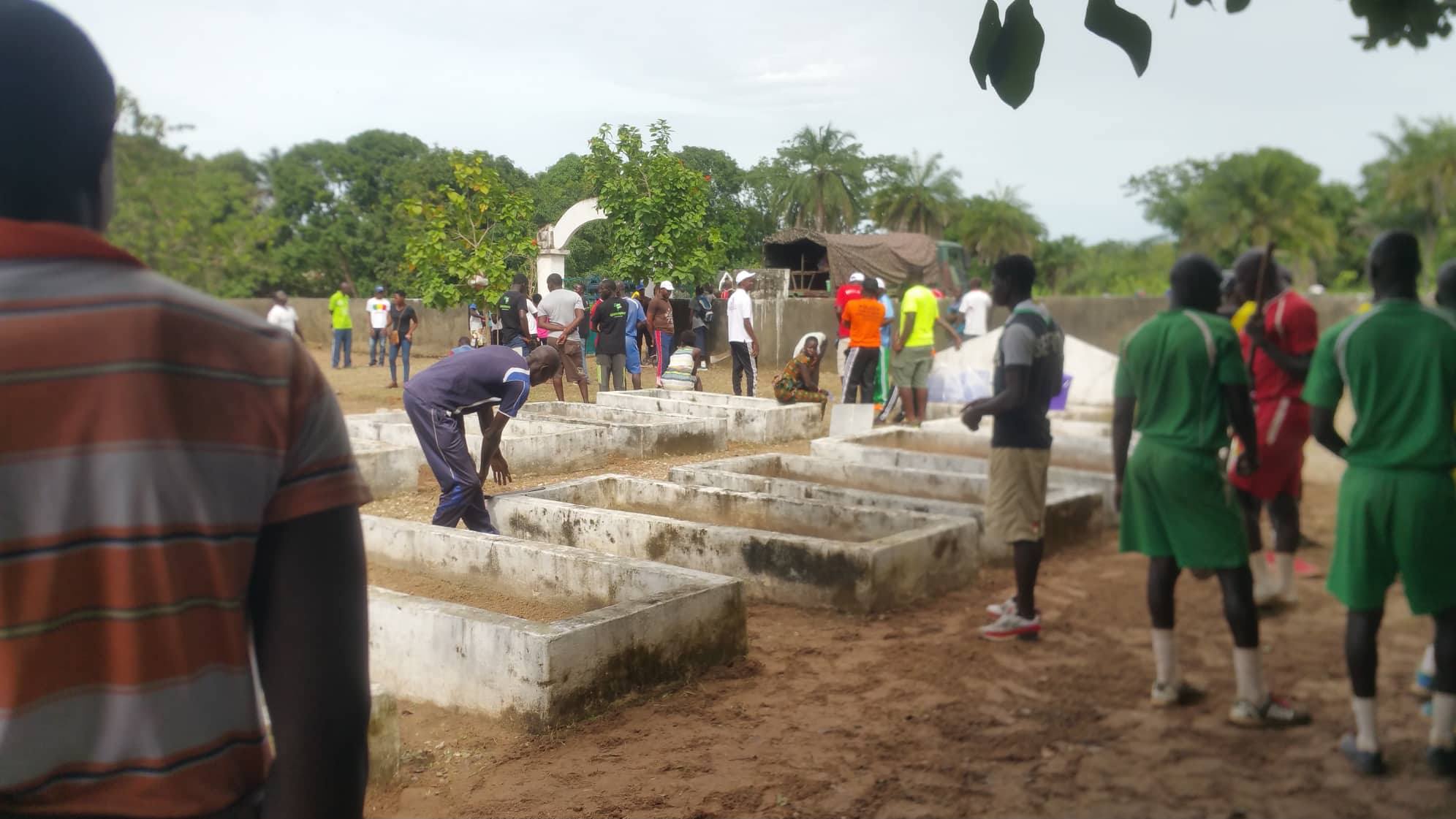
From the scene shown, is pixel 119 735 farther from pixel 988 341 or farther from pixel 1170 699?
pixel 988 341

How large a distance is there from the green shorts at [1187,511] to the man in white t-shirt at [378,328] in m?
10.9

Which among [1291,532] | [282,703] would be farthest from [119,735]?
[1291,532]

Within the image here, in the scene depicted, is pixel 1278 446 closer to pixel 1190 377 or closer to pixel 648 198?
pixel 1190 377

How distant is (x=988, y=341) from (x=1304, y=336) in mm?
6997

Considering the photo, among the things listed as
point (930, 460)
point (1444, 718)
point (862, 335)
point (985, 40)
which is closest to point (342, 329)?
point (862, 335)

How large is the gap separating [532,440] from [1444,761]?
24.4 feet

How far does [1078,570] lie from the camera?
6.62m

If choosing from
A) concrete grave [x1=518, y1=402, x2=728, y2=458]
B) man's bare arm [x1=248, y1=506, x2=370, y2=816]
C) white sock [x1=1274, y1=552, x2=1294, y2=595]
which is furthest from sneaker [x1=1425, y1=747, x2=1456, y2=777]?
concrete grave [x1=518, y1=402, x2=728, y2=458]

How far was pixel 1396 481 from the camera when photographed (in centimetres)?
356

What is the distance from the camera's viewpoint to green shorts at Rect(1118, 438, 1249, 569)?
158 inches

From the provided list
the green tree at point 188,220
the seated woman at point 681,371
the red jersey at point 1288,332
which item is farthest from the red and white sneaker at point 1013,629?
the green tree at point 188,220

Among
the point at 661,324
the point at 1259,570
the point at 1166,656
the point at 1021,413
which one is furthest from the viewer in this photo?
the point at 661,324

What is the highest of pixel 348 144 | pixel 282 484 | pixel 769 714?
pixel 348 144

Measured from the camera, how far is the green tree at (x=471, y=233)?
5.83m
